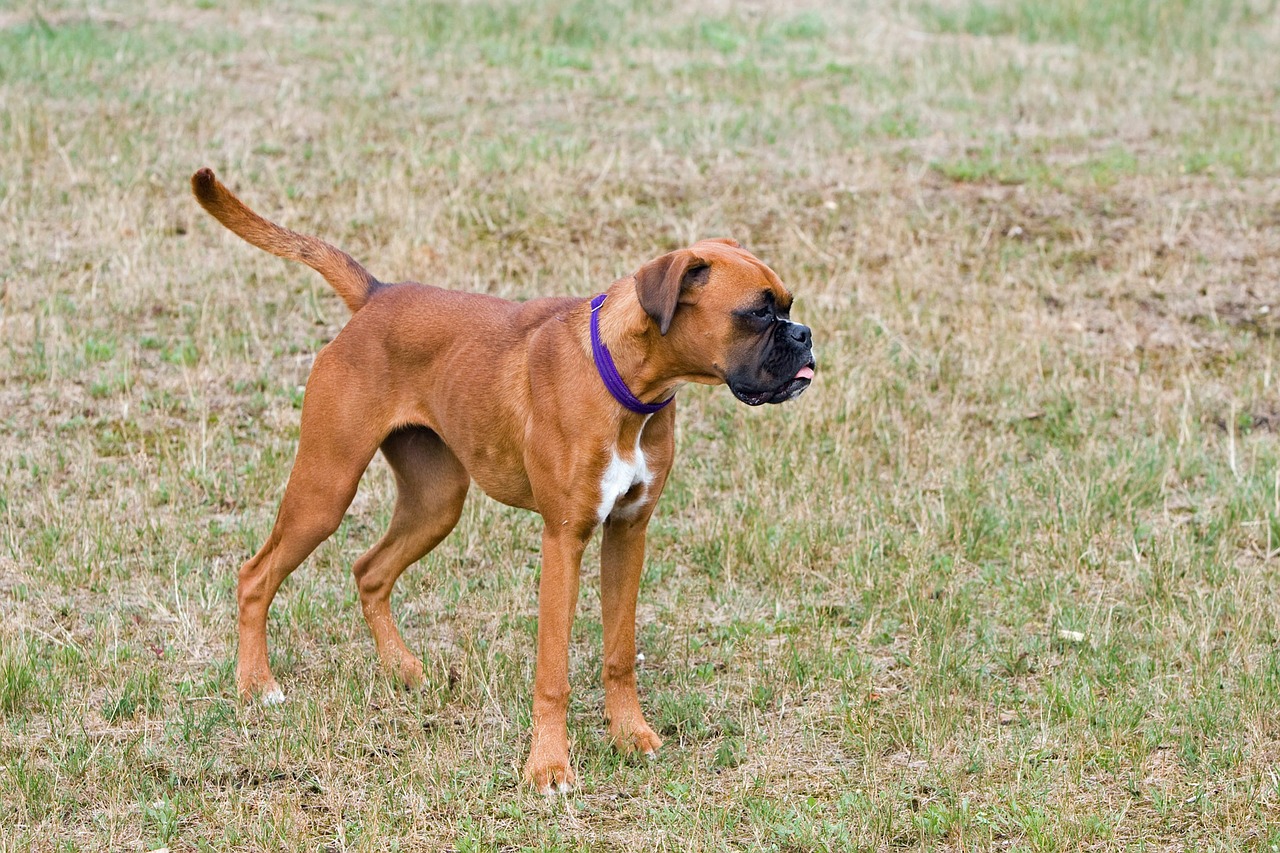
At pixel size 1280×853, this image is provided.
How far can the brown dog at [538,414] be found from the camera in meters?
5.04

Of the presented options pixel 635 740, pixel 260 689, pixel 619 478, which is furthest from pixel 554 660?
pixel 260 689

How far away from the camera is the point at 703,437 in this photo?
8.51m

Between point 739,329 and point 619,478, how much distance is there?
0.67 m

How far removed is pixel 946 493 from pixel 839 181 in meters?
4.59

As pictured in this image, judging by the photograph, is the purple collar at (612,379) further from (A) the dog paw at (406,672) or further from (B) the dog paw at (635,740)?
(A) the dog paw at (406,672)

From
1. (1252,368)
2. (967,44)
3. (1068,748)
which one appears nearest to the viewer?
(1068,748)

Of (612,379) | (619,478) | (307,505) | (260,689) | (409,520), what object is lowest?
(260,689)

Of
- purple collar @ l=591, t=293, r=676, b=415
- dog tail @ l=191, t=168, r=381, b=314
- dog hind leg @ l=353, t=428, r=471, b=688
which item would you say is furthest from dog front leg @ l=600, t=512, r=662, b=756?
dog tail @ l=191, t=168, r=381, b=314

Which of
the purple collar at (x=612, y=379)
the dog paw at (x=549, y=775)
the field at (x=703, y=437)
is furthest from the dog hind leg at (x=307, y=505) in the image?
the dog paw at (x=549, y=775)

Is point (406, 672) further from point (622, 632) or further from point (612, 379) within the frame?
point (612, 379)

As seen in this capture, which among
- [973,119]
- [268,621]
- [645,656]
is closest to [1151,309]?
[973,119]

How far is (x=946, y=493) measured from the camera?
7695 millimetres

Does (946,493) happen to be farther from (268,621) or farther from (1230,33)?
(1230,33)

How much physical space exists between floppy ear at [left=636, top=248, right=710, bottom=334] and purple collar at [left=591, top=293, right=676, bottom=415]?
0.24 metres
